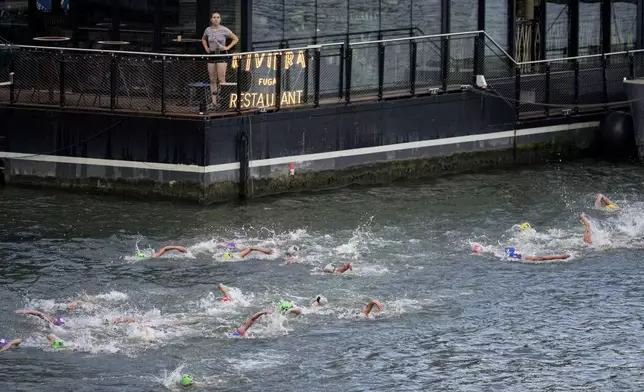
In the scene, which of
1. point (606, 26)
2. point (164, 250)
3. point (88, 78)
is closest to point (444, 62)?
point (606, 26)

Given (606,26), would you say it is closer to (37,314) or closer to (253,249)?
(253,249)

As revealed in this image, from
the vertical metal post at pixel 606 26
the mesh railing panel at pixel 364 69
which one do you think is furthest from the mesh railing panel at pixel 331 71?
the vertical metal post at pixel 606 26

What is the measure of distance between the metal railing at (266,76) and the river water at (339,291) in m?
1.94

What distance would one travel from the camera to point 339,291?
2402 centimetres

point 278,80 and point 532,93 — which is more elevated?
point 278,80

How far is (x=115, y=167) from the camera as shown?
31031 mm

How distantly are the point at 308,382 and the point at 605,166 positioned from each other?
17.6m

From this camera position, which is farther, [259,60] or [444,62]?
[444,62]

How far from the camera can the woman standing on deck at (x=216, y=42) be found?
3045cm

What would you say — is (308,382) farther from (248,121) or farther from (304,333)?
(248,121)

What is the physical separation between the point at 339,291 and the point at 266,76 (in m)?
8.30

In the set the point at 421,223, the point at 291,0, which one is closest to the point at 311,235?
the point at 421,223

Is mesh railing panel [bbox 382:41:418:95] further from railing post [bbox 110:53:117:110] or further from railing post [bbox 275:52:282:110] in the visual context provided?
railing post [bbox 110:53:117:110]

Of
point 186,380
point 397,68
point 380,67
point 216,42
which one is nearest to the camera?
point 186,380
